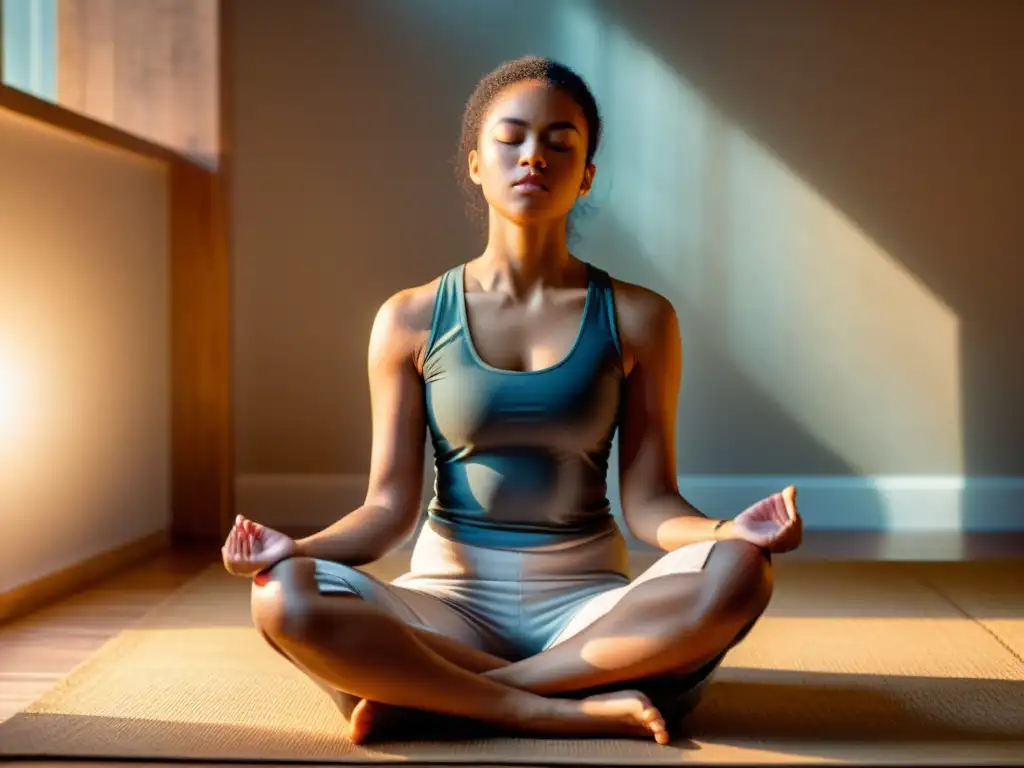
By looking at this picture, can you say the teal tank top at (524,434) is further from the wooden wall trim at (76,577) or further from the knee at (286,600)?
the wooden wall trim at (76,577)

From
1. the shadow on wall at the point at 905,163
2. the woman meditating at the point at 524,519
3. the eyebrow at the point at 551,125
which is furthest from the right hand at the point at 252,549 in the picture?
the shadow on wall at the point at 905,163

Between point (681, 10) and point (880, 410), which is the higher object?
point (681, 10)

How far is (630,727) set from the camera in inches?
61.7

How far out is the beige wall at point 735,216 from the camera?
358cm

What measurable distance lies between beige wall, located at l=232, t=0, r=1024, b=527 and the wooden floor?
1.13ft

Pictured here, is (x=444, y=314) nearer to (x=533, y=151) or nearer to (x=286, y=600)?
(x=533, y=151)

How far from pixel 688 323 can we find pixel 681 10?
2.79 feet

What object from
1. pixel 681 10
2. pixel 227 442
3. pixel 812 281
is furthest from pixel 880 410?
pixel 227 442

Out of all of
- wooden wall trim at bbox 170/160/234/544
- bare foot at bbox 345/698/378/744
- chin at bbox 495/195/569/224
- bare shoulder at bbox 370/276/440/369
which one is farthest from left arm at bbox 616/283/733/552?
wooden wall trim at bbox 170/160/234/544

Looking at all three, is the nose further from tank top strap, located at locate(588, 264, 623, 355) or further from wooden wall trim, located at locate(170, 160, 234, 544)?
wooden wall trim, located at locate(170, 160, 234, 544)

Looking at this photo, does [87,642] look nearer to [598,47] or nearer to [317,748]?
[317,748]

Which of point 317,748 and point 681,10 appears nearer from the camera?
point 317,748

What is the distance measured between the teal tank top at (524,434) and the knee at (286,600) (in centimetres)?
→ 29

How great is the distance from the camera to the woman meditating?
1522mm
